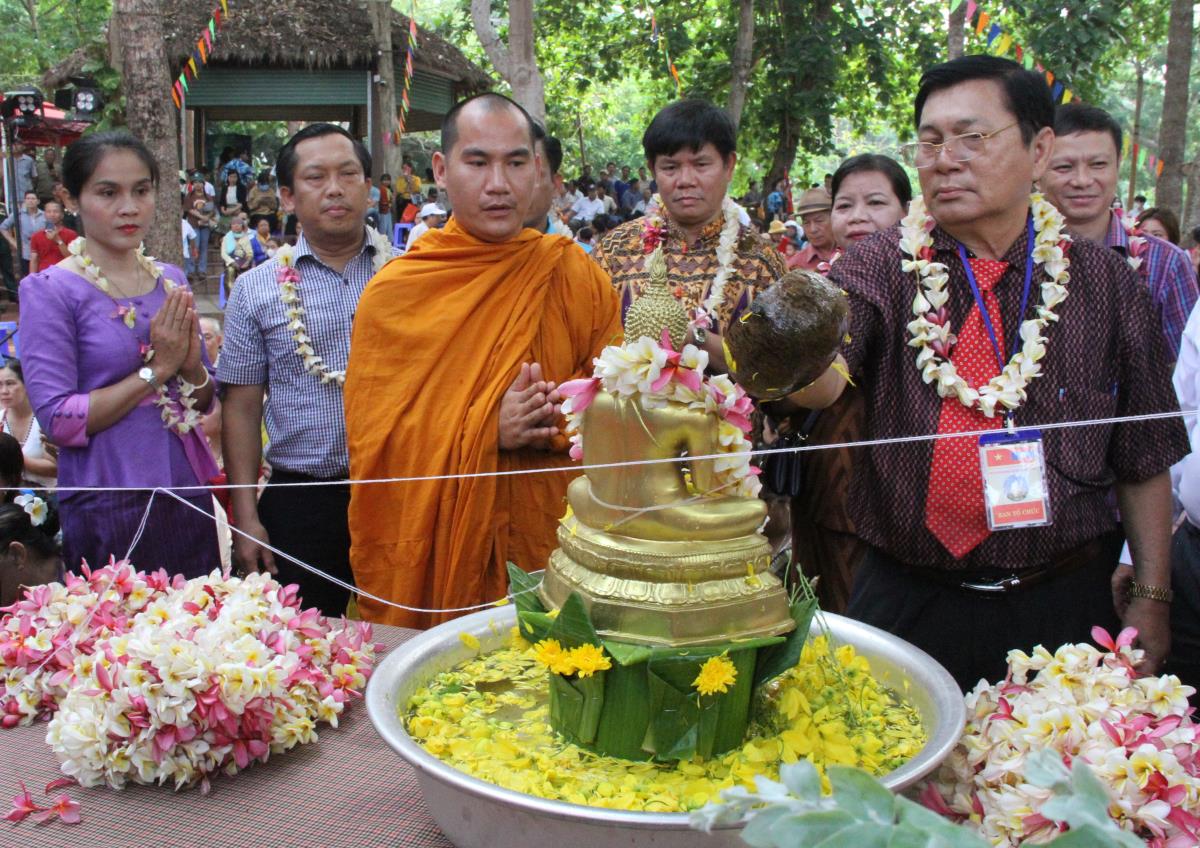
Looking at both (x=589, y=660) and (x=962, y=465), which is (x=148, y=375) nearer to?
(x=589, y=660)

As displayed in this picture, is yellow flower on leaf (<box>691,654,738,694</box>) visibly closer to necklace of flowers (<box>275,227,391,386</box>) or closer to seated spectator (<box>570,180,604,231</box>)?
necklace of flowers (<box>275,227,391,386</box>)

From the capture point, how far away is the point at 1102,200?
10.4 ft

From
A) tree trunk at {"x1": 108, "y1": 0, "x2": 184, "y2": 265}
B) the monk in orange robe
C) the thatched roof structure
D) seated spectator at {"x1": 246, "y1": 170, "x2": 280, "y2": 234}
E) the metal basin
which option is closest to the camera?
the metal basin

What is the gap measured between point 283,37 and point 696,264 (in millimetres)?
14783

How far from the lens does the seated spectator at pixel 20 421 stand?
4.00 metres

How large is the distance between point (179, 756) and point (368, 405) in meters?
1.21

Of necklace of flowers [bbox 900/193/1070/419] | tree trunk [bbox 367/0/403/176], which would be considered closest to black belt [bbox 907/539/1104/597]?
necklace of flowers [bbox 900/193/1070/419]

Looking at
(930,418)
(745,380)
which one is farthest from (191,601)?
(930,418)

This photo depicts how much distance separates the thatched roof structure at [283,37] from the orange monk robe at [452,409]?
1503 centimetres

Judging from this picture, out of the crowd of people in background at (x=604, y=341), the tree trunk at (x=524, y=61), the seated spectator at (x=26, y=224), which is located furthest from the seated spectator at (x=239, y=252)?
the crowd of people in background at (x=604, y=341)

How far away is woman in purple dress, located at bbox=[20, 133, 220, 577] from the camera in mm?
2570

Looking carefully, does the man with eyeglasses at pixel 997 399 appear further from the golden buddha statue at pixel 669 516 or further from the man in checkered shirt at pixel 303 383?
the man in checkered shirt at pixel 303 383

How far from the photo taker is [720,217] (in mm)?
3453

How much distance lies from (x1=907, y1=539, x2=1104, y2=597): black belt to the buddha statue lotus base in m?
0.75
